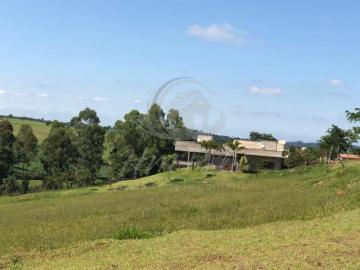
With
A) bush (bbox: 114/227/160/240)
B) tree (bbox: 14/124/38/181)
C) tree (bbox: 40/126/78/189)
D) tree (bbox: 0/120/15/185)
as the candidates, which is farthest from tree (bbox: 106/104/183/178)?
bush (bbox: 114/227/160/240)

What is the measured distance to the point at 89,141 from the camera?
76688 millimetres

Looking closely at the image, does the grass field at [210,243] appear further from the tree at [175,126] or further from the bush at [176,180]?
Answer: the tree at [175,126]

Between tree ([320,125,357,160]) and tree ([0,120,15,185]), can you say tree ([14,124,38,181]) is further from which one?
tree ([320,125,357,160])

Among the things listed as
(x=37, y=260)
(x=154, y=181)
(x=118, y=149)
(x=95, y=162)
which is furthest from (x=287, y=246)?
(x=95, y=162)

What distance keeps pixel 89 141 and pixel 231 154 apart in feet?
75.0

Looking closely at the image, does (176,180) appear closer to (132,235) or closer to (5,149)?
(5,149)

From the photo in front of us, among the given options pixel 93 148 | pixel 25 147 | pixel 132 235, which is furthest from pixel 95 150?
pixel 132 235

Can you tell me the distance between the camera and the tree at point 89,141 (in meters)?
76.3

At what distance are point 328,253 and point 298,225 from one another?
12.9 feet

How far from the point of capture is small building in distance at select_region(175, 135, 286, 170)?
68156mm

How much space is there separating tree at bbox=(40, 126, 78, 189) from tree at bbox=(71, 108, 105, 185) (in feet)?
5.55

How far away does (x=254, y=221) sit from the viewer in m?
14.9

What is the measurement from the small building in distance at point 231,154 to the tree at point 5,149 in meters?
24.4

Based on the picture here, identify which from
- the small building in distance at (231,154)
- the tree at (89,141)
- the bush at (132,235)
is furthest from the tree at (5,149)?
the bush at (132,235)
